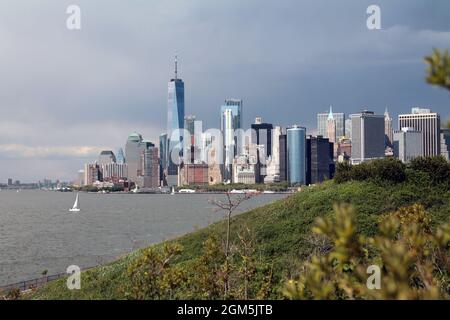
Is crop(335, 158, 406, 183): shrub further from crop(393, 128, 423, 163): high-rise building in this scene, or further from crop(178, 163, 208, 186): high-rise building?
crop(178, 163, 208, 186): high-rise building

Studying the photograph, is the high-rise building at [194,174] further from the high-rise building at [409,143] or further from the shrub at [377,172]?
the shrub at [377,172]

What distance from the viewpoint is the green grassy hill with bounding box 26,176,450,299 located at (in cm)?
1928

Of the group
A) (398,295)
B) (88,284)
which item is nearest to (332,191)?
(88,284)

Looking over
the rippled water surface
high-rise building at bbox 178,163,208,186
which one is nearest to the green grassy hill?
the rippled water surface

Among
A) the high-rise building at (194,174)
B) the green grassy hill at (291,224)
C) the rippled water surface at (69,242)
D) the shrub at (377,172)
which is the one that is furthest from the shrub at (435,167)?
the high-rise building at (194,174)

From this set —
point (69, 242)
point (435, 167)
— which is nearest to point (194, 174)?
point (69, 242)

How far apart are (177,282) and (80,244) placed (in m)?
31.5

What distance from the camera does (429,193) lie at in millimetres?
26672

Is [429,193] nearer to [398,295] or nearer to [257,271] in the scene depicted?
[257,271]

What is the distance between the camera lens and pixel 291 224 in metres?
23.5

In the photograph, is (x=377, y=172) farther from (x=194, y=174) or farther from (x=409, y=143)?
(x=194, y=174)

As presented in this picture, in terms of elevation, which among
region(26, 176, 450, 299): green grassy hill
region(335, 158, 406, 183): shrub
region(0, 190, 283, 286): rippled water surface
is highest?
region(335, 158, 406, 183): shrub

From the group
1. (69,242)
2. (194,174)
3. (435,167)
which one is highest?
(435,167)

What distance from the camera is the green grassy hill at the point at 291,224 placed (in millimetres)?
19281
